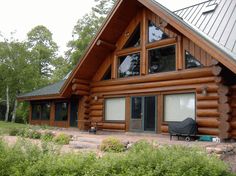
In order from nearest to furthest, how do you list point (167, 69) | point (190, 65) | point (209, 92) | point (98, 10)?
point (209, 92), point (190, 65), point (167, 69), point (98, 10)

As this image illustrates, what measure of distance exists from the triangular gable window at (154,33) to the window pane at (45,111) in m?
9.20

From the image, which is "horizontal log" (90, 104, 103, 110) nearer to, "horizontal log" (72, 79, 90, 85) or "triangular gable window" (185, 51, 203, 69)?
"horizontal log" (72, 79, 90, 85)

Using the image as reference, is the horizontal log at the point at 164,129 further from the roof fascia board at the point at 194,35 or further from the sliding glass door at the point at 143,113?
the roof fascia board at the point at 194,35

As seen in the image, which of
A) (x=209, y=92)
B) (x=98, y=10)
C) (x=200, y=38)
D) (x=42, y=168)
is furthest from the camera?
(x=98, y=10)

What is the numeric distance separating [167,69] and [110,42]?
342cm

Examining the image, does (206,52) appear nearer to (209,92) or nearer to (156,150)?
(209,92)

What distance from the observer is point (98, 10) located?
37.0m

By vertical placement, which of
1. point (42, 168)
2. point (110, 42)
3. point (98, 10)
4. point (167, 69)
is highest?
point (98, 10)

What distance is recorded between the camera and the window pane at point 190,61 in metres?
11.6

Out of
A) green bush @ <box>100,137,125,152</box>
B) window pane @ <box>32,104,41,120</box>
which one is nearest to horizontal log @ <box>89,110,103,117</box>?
green bush @ <box>100,137,125,152</box>

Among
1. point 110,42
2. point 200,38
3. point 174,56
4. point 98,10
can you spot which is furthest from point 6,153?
point 98,10

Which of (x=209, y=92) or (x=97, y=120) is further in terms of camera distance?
(x=97, y=120)

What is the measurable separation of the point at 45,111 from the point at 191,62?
37.6 ft

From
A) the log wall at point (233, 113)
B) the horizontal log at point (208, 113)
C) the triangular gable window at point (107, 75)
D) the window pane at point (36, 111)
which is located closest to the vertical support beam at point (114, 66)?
the triangular gable window at point (107, 75)
